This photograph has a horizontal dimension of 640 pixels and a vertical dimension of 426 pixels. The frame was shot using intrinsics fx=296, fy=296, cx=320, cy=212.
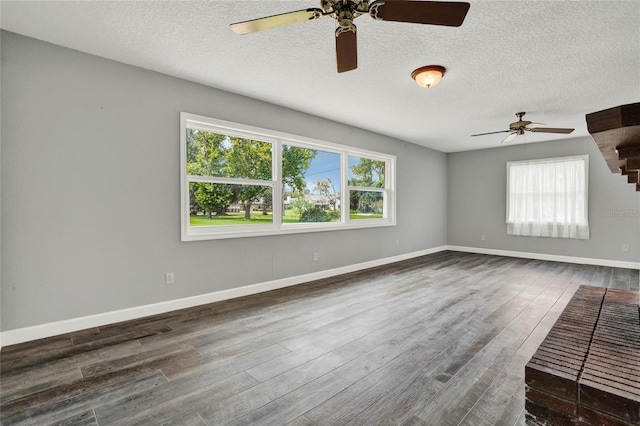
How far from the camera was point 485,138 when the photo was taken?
6055 mm

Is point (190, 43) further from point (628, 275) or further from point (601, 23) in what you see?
point (628, 275)

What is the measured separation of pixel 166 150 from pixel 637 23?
4.28 metres

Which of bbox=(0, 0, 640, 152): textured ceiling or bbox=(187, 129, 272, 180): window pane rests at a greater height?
bbox=(0, 0, 640, 152): textured ceiling

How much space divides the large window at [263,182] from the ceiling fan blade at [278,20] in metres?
1.85

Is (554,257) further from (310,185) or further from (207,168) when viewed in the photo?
(207,168)

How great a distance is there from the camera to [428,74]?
9.80ft

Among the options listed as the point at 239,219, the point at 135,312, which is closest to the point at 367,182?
the point at 239,219

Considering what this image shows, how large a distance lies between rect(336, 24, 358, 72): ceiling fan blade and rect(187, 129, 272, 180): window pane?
209 cm

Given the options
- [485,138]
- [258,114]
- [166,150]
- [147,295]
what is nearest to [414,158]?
[485,138]

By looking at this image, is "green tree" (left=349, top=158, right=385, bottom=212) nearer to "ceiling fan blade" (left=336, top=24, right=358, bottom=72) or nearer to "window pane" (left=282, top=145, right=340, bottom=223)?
"window pane" (left=282, top=145, right=340, bottom=223)

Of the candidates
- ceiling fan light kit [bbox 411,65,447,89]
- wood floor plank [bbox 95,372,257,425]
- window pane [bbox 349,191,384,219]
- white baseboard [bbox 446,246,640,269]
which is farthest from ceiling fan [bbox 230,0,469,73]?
white baseboard [bbox 446,246,640,269]

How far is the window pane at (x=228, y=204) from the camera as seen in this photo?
11.6 ft

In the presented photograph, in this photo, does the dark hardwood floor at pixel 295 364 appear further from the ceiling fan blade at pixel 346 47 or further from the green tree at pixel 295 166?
the ceiling fan blade at pixel 346 47

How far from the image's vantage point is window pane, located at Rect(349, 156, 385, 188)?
5.45 meters
